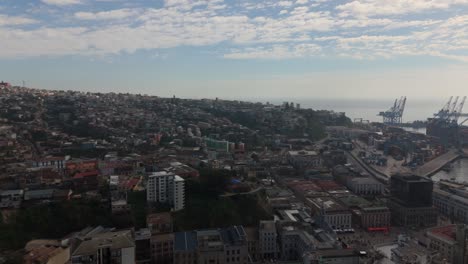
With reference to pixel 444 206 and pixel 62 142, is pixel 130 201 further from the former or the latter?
pixel 444 206

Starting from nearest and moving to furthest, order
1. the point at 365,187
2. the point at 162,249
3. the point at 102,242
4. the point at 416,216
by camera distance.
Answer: the point at 102,242 → the point at 162,249 → the point at 416,216 → the point at 365,187

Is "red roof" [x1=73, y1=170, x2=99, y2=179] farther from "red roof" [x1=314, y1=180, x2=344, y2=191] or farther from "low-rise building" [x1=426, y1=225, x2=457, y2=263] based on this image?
"low-rise building" [x1=426, y1=225, x2=457, y2=263]

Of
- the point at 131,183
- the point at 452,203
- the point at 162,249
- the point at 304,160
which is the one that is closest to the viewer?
the point at 162,249

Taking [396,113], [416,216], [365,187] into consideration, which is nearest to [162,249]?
[416,216]

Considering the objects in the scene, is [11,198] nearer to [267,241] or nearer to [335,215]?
[267,241]

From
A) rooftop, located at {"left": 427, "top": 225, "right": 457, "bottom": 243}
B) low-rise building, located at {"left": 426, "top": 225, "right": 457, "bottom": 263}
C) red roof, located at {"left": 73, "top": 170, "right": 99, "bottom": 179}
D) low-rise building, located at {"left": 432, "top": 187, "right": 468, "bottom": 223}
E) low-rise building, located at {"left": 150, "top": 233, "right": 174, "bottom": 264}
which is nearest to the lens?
low-rise building, located at {"left": 150, "top": 233, "right": 174, "bottom": 264}

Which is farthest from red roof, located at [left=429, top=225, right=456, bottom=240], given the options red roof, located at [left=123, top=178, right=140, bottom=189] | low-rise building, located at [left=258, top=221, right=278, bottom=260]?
red roof, located at [left=123, top=178, right=140, bottom=189]

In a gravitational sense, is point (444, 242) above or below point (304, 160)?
below

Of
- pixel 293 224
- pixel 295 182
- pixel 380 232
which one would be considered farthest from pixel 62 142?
pixel 380 232
